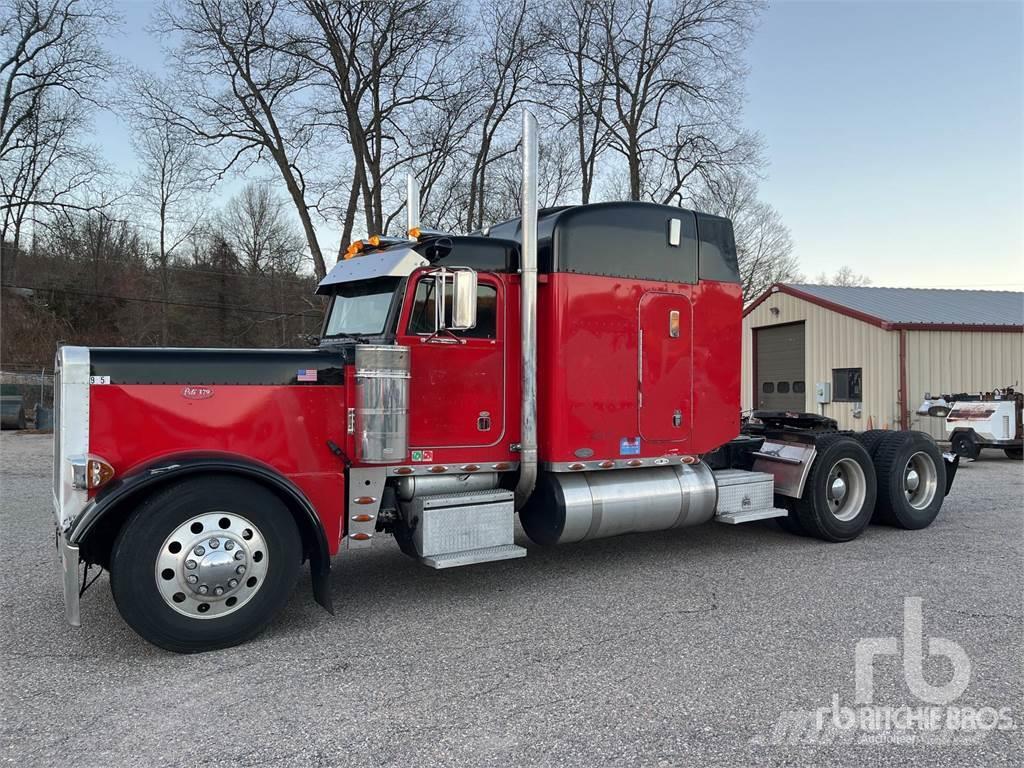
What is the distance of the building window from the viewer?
18.8m

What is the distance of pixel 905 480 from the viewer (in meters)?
8.03

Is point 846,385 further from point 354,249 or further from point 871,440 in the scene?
point 354,249

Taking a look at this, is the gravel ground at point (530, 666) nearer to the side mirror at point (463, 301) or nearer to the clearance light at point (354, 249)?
the side mirror at point (463, 301)

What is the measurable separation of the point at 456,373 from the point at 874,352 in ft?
50.5

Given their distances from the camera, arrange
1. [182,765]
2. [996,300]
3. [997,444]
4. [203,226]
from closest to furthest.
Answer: [182,765], [997,444], [996,300], [203,226]

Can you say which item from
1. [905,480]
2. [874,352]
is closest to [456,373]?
[905,480]

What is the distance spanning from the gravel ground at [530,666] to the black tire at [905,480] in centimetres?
99

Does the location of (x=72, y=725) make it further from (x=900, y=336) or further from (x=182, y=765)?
(x=900, y=336)

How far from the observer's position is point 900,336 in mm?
17625

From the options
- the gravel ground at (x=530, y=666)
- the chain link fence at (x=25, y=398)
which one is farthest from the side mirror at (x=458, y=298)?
the chain link fence at (x=25, y=398)

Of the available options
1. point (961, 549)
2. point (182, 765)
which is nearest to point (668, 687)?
point (182, 765)

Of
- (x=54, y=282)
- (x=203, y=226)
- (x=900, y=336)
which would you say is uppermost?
(x=203, y=226)

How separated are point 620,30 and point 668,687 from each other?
24.6 m

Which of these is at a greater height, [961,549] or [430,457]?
[430,457]
